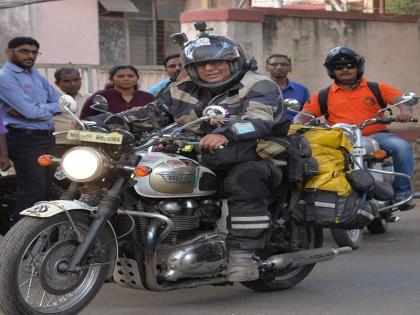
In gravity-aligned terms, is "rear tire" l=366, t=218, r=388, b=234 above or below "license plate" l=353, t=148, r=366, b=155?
below

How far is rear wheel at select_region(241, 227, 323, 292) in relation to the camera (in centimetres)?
609

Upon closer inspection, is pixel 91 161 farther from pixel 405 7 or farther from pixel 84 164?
pixel 405 7

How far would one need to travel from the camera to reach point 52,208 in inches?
192

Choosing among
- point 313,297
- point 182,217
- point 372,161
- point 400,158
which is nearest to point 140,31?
point 400,158

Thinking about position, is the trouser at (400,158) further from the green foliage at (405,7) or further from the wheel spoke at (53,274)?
the green foliage at (405,7)

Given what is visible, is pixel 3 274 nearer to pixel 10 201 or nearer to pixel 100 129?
pixel 100 129

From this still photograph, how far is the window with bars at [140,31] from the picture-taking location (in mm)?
18609

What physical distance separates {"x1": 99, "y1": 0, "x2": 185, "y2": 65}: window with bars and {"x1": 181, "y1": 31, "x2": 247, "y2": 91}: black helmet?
509 inches

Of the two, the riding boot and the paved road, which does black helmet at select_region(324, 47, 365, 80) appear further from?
the riding boot

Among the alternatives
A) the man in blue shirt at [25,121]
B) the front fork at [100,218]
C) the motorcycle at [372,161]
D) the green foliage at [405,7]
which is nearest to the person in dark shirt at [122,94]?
the man in blue shirt at [25,121]

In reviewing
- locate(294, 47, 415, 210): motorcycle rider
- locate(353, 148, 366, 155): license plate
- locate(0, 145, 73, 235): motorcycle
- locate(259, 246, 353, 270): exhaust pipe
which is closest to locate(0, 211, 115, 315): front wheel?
locate(259, 246, 353, 270): exhaust pipe

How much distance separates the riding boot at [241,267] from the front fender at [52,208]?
3.15ft

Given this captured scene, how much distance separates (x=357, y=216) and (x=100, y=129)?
6.16ft

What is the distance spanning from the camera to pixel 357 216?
5.88 m
